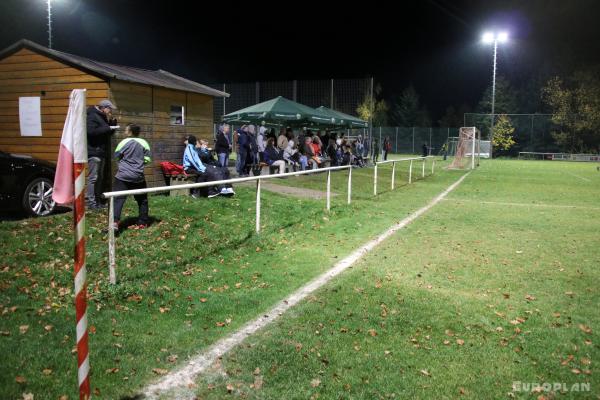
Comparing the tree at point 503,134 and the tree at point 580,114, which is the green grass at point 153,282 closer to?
the tree at point 503,134

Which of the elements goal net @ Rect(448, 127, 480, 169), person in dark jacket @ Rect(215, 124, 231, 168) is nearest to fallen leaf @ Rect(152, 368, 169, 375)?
person in dark jacket @ Rect(215, 124, 231, 168)

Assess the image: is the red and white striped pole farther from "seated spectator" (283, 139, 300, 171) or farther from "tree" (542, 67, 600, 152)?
"tree" (542, 67, 600, 152)

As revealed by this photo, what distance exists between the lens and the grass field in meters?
3.64

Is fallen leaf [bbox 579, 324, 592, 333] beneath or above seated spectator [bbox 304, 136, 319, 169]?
beneath

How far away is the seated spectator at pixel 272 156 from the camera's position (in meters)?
17.2

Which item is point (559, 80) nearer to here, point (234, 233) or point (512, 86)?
point (512, 86)

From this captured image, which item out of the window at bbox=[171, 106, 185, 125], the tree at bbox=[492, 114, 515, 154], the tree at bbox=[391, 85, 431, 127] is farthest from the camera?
the tree at bbox=[391, 85, 431, 127]

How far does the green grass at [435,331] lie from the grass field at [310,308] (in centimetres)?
2

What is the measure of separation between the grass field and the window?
5.02 metres

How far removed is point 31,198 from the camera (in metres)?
8.76

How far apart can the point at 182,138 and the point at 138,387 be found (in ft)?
38.3

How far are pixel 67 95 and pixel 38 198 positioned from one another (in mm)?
4159

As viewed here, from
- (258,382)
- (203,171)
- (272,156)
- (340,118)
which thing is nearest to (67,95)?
(203,171)

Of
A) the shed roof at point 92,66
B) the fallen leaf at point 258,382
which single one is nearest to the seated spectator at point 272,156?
the shed roof at point 92,66
